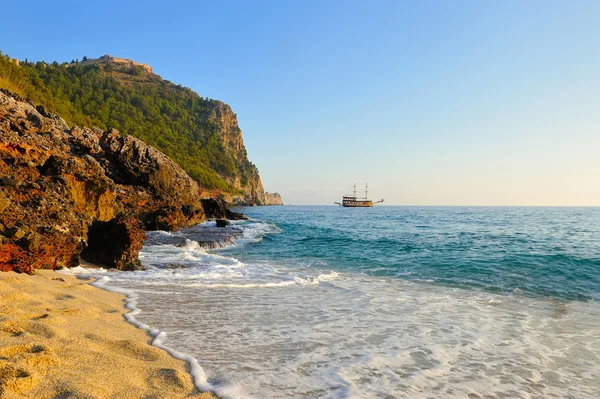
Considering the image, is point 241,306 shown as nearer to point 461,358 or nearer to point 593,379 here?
point 461,358

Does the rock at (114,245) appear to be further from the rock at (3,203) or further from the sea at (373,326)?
the rock at (3,203)

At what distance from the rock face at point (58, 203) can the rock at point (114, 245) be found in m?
0.03

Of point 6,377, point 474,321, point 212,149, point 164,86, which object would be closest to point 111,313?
point 6,377

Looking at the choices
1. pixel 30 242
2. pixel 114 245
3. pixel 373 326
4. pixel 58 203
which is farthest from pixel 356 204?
pixel 373 326

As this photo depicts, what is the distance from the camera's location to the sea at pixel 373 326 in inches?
187

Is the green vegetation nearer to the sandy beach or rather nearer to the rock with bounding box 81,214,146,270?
the rock with bounding box 81,214,146,270

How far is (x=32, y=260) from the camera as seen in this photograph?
9398 mm

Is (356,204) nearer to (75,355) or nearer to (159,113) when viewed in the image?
(159,113)

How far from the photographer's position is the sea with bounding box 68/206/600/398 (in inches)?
187

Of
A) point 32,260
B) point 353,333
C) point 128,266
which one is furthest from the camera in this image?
point 128,266

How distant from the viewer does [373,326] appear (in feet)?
23.5

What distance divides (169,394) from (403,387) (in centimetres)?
281

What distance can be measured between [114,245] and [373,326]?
31.9ft

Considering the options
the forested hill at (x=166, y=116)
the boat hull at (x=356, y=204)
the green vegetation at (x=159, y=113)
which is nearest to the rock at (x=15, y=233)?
the forested hill at (x=166, y=116)
